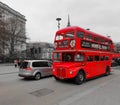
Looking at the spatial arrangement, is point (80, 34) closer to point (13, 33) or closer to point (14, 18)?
point (13, 33)

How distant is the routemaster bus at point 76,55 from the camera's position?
401 inches

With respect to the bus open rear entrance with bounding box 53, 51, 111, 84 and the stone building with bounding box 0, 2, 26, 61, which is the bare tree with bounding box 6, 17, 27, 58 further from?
the bus open rear entrance with bounding box 53, 51, 111, 84

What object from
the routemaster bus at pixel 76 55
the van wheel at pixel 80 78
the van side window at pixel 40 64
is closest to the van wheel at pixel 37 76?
the van side window at pixel 40 64

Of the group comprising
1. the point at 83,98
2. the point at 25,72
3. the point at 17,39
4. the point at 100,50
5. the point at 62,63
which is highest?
the point at 17,39

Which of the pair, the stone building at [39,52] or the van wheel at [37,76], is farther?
the stone building at [39,52]

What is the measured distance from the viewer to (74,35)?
1032 centimetres

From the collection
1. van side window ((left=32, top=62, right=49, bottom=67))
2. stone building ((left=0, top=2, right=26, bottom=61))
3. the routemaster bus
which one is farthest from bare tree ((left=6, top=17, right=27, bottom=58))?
the routemaster bus

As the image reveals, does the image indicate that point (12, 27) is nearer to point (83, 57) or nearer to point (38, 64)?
point (38, 64)

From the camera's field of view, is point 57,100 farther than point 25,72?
No

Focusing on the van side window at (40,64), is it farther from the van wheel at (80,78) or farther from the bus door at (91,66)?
the bus door at (91,66)

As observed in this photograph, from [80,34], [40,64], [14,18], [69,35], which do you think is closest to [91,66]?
[80,34]

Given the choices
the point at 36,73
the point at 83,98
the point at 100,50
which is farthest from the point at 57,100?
the point at 100,50

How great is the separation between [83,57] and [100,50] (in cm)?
333

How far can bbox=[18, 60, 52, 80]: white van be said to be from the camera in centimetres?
1175
